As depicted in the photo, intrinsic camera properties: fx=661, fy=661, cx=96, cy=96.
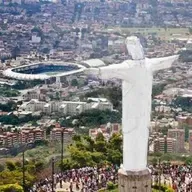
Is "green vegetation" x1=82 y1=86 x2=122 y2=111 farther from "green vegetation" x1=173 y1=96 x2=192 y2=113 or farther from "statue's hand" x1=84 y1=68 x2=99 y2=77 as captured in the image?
"statue's hand" x1=84 y1=68 x2=99 y2=77

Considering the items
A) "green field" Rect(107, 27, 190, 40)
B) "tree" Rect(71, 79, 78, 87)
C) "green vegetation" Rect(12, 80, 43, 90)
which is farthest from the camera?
"green field" Rect(107, 27, 190, 40)

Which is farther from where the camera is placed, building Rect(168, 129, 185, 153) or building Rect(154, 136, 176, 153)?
building Rect(168, 129, 185, 153)

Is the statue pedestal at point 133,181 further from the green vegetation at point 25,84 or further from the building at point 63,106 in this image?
the green vegetation at point 25,84

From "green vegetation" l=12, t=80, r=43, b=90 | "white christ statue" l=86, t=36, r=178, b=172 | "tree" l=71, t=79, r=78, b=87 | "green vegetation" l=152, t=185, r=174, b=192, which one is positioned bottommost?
"green vegetation" l=12, t=80, r=43, b=90

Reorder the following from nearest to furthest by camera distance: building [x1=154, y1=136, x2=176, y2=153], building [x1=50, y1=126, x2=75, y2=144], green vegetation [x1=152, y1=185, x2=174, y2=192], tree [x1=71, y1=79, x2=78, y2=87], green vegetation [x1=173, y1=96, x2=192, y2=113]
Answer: green vegetation [x1=152, y1=185, x2=174, y2=192], building [x1=154, y1=136, x2=176, y2=153], building [x1=50, y1=126, x2=75, y2=144], green vegetation [x1=173, y1=96, x2=192, y2=113], tree [x1=71, y1=79, x2=78, y2=87]

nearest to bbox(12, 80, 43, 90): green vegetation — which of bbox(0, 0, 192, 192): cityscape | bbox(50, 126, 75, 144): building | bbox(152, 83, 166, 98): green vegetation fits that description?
bbox(0, 0, 192, 192): cityscape

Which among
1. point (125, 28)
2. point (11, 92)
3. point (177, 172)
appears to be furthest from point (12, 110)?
point (125, 28)
